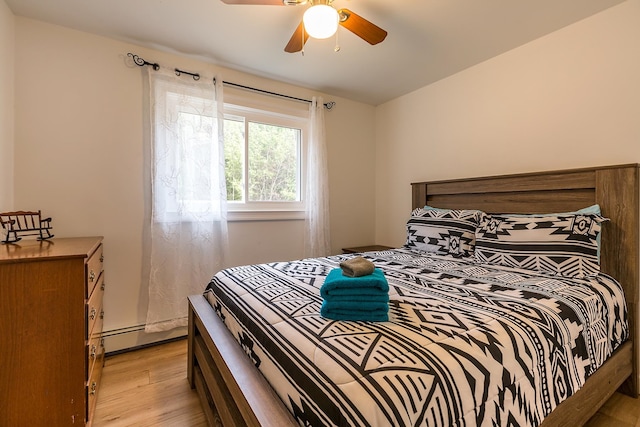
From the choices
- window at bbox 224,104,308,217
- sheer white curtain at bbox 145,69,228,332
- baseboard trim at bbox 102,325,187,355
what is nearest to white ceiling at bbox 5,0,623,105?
sheer white curtain at bbox 145,69,228,332

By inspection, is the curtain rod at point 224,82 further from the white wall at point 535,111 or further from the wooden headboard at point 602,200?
the wooden headboard at point 602,200

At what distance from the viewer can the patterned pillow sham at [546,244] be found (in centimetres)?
164

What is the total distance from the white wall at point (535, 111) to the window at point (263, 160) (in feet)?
3.98

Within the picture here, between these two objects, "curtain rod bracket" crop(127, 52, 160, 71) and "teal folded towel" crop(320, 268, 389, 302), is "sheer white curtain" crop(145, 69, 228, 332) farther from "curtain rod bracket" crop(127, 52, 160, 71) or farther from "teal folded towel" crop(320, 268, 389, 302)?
"teal folded towel" crop(320, 268, 389, 302)

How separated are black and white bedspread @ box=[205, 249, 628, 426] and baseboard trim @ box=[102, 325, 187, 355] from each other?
117 cm

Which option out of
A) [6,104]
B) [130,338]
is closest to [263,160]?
[6,104]

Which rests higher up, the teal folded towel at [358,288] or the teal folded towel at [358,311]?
the teal folded towel at [358,288]

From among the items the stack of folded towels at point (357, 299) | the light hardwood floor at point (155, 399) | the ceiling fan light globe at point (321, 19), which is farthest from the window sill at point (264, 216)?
the stack of folded towels at point (357, 299)

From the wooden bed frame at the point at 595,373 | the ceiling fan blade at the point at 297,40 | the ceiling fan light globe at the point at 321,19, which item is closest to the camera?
the wooden bed frame at the point at 595,373

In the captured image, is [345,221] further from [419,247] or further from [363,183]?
[419,247]

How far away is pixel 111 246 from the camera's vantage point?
2182 millimetres

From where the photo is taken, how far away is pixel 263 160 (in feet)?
9.62

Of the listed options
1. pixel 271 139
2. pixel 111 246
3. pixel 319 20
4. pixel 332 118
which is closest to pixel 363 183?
pixel 332 118

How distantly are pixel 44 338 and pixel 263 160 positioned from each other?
2095 mm
